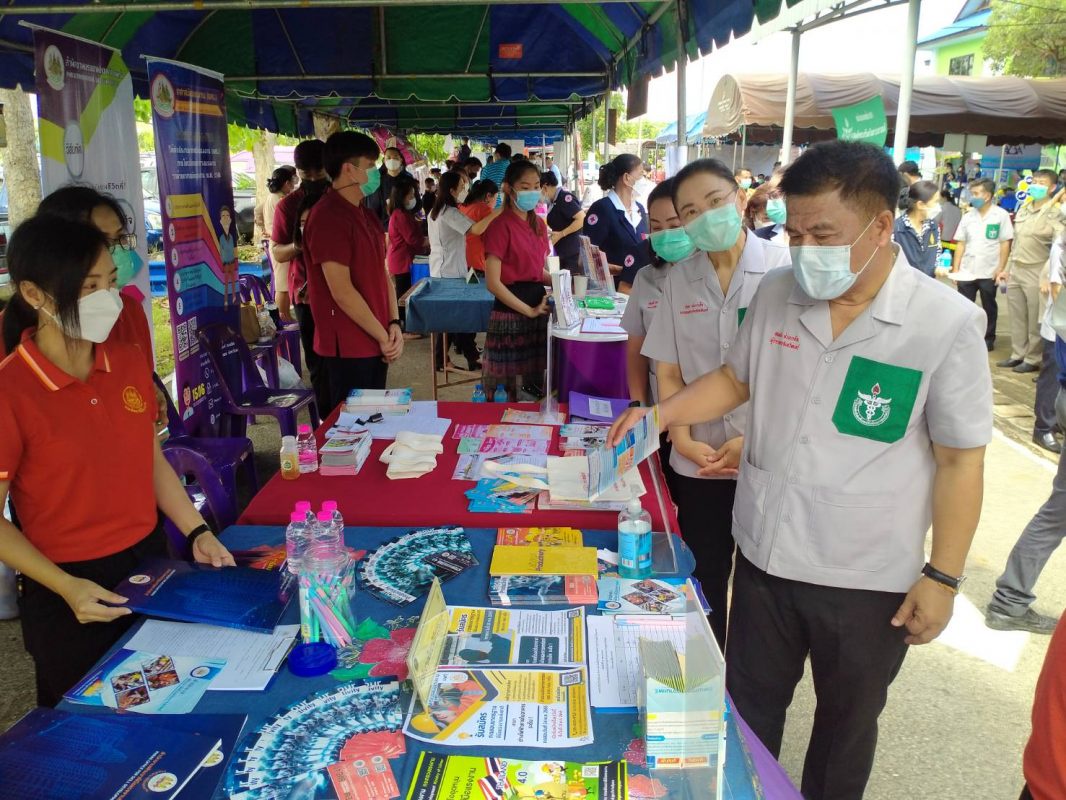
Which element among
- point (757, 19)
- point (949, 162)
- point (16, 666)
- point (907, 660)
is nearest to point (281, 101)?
point (757, 19)

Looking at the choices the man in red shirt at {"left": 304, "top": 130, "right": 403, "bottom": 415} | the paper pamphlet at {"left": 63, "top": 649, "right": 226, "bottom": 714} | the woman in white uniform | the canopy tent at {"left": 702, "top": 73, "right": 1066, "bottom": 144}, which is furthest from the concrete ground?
the canopy tent at {"left": 702, "top": 73, "right": 1066, "bottom": 144}

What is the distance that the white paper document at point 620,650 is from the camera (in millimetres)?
1371

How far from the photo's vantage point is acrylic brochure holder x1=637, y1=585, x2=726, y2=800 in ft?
3.51

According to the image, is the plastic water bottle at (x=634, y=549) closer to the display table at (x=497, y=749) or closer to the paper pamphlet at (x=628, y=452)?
the paper pamphlet at (x=628, y=452)

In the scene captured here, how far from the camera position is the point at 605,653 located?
4.88ft

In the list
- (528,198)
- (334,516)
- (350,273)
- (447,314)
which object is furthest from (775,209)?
(334,516)

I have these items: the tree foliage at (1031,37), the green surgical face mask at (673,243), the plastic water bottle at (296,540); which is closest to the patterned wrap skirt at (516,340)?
the green surgical face mask at (673,243)

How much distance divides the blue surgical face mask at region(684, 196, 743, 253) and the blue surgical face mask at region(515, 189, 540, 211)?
2.33 metres

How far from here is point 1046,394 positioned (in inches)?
202

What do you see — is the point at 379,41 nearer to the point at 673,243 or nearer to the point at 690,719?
the point at 673,243

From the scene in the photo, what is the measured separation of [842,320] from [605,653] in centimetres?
86

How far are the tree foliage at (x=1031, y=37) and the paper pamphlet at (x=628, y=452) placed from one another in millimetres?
28059

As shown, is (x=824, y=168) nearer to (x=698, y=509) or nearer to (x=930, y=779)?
(x=698, y=509)

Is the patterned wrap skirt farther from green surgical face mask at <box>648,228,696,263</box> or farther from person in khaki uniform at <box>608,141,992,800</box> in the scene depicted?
person in khaki uniform at <box>608,141,992,800</box>
